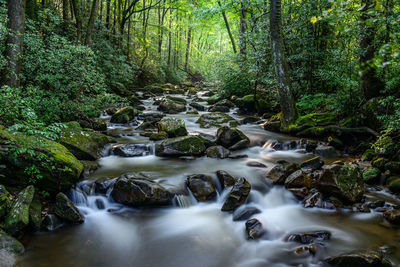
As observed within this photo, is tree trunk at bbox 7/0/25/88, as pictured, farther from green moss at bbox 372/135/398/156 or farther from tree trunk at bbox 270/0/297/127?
green moss at bbox 372/135/398/156

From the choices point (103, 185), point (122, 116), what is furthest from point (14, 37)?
point (122, 116)

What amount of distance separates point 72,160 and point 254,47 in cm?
1064

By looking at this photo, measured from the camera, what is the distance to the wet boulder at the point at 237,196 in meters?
5.05

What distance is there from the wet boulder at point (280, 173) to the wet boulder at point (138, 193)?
266cm

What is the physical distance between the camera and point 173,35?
101 feet

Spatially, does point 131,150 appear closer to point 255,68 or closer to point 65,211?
point 65,211

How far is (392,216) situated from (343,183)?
92 centimetres

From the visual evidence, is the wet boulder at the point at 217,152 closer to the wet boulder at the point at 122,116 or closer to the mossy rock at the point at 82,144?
the mossy rock at the point at 82,144

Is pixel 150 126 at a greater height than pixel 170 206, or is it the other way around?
pixel 150 126

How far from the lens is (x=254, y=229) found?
4.32m

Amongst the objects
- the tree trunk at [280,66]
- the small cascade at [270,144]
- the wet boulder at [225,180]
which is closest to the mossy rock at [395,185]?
the wet boulder at [225,180]

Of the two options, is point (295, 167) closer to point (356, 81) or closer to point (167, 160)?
point (167, 160)

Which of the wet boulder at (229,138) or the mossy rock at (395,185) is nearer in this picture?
the mossy rock at (395,185)

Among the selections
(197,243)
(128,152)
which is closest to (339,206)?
(197,243)
